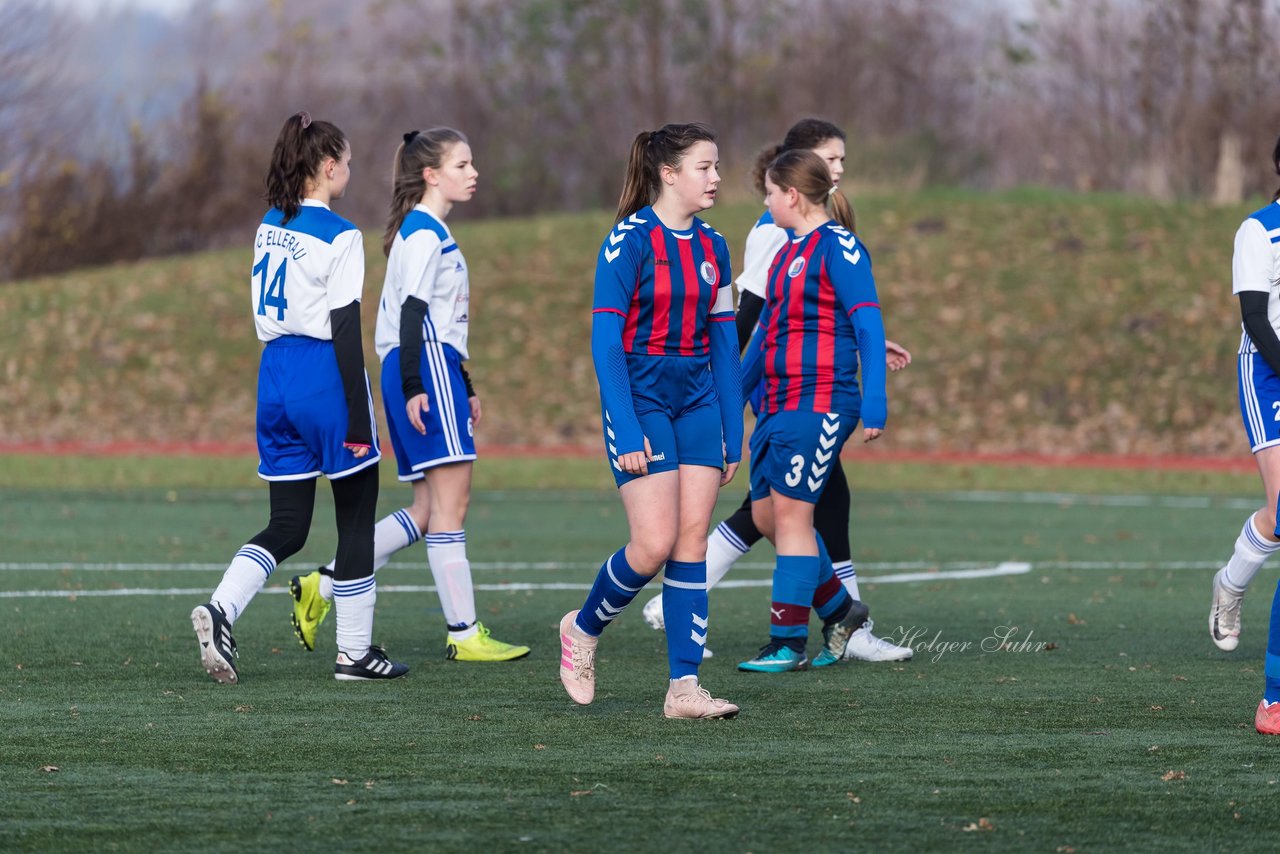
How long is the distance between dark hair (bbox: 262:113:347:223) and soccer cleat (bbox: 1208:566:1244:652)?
402 cm

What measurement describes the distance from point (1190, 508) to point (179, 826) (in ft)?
44.1

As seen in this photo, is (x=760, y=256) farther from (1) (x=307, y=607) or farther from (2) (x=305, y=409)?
(1) (x=307, y=607)

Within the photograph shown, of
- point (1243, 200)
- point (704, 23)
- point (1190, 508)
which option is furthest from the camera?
point (704, 23)

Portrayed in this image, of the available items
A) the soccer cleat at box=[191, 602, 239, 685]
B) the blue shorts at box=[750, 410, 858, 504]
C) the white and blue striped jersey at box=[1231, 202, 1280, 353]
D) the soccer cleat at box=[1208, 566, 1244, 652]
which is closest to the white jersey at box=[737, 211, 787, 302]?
the blue shorts at box=[750, 410, 858, 504]

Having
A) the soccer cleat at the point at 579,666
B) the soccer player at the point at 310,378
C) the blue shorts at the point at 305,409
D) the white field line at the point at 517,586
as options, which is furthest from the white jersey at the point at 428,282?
the white field line at the point at 517,586

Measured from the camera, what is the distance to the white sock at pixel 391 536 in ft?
25.2

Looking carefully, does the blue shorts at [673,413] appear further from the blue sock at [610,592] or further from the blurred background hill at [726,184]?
the blurred background hill at [726,184]

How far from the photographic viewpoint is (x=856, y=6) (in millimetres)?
38438

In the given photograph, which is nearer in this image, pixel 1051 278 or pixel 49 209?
pixel 1051 278

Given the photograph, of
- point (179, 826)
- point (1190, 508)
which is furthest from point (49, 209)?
point (179, 826)

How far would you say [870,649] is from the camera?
738 cm

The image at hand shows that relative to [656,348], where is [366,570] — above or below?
below

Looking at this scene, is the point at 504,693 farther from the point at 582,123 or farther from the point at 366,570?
the point at 582,123

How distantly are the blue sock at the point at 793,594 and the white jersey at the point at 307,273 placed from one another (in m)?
1.96
